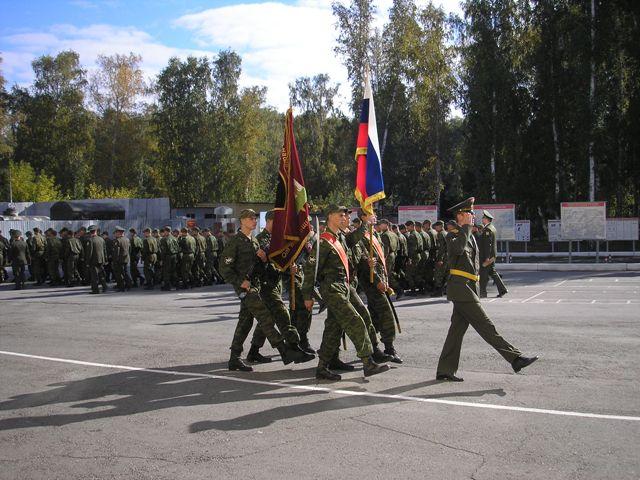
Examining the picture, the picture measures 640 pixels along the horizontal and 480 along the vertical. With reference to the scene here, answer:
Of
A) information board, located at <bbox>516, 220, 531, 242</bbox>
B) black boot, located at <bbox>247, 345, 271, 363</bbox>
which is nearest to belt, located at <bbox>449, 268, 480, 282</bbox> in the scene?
black boot, located at <bbox>247, 345, 271, 363</bbox>

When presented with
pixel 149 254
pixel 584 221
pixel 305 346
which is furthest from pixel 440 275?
pixel 584 221

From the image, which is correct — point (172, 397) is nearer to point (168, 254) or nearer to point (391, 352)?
point (391, 352)

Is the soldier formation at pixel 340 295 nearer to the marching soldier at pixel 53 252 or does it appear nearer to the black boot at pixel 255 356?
the black boot at pixel 255 356

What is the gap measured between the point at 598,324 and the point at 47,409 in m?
8.42

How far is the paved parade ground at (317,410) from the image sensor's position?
484cm

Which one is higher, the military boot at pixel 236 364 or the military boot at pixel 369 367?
the military boot at pixel 369 367

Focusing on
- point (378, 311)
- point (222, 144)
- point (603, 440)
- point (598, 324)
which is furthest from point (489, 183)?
point (603, 440)

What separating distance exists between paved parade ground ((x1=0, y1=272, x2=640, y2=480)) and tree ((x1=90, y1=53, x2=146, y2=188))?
5136 cm

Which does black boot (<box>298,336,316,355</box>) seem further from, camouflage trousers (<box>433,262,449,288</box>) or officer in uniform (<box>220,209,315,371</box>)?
camouflage trousers (<box>433,262,449,288</box>)

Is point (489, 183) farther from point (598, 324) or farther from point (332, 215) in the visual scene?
point (332, 215)

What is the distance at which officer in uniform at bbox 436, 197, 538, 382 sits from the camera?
707cm

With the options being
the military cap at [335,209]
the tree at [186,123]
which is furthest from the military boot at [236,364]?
the tree at [186,123]

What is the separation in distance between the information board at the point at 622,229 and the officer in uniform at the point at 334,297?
2023 cm

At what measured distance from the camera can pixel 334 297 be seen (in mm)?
7395
